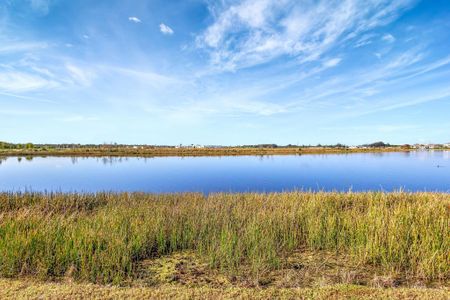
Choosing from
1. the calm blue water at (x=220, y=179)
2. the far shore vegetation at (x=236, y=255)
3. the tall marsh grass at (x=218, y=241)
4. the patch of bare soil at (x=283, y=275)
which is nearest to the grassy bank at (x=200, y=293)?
the far shore vegetation at (x=236, y=255)

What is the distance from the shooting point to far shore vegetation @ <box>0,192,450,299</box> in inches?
171

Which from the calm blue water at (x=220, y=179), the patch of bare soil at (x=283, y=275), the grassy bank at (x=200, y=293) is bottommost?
the calm blue water at (x=220, y=179)

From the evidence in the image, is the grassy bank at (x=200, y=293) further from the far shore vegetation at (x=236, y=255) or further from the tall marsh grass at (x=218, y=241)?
the tall marsh grass at (x=218, y=241)

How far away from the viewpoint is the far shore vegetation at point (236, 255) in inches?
171

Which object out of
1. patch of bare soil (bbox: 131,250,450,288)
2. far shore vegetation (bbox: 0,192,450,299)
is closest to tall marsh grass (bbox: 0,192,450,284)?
far shore vegetation (bbox: 0,192,450,299)

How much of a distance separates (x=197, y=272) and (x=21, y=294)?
101 inches

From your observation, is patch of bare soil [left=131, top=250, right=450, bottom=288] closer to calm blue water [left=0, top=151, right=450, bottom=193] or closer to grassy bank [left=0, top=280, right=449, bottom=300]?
grassy bank [left=0, top=280, right=449, bottom=300]

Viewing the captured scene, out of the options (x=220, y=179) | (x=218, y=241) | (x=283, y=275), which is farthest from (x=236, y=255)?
(x=220, y=179)

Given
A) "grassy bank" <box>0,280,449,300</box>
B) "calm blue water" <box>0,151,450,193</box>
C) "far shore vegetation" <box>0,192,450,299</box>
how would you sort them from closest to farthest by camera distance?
"grassy bank" <box>0,280,449,300</box> → "far shore vegetation" <box>0,192,450,299</box> → "calm blue water" <box>0,151,450,193</box>

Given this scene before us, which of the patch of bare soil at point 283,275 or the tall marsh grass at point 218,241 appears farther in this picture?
the tall marsh grass at point 218,241

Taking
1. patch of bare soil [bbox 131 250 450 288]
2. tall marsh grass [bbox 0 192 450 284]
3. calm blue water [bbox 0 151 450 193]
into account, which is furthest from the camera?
calm blue water [bbox 0 151 450 193]

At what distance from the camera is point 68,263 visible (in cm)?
521

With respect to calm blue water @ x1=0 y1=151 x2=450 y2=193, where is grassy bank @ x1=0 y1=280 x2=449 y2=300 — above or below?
above

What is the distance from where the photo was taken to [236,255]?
17.6ft
